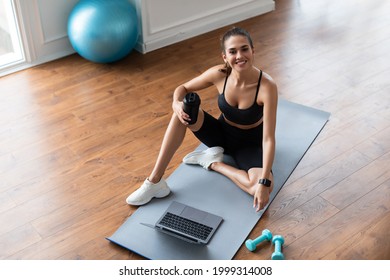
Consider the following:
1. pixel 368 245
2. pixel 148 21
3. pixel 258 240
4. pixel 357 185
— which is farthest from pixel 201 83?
pixel 148 21

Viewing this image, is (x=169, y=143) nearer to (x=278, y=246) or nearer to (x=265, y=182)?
(x=265, y=182)

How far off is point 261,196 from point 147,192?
54cm

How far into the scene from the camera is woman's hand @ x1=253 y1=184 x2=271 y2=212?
2.47m

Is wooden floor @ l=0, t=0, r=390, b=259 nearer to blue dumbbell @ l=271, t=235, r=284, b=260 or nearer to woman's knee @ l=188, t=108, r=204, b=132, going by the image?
blue dumbbell @ l=271, t=235, r=284, b=260

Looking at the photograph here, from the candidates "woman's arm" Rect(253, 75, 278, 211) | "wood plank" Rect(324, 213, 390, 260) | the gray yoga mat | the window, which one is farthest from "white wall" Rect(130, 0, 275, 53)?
"wood plank" Rect(324, 213, 390, 260)

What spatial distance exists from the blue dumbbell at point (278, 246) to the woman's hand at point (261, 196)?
0.17 meters

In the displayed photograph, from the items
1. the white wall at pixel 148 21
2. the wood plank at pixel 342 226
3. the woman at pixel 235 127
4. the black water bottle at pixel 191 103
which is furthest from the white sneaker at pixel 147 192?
the white wall at pixel 148 21

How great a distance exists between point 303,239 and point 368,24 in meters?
2.41

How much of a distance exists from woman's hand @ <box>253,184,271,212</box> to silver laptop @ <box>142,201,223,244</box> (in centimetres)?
18

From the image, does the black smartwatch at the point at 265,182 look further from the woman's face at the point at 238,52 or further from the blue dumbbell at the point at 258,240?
the woman's face at the point at 238,52

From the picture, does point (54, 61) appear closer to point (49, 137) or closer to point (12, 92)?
point (12, 92)

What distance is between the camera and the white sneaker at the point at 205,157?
2793 millimetres
